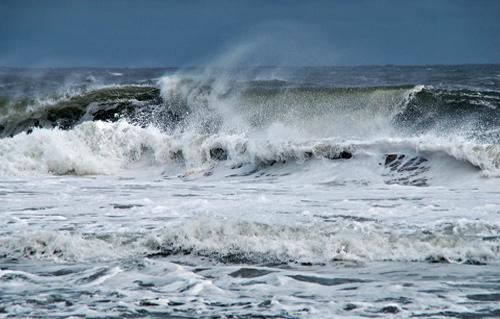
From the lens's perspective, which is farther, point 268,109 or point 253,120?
point 268,109

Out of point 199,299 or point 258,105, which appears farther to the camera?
point 258,105

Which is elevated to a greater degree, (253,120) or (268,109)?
(268,109)

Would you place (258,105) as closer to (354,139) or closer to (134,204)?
(354,139)

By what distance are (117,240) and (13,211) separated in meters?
2.48

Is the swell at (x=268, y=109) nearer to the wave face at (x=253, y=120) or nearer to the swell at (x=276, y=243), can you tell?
the wave face at (x=253, y=120)

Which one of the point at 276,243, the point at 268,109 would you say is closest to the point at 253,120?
the point at 268,109

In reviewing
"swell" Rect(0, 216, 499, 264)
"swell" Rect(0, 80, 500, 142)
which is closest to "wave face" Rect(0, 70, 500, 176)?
"swell" Rect(0, 80, 500, 142)

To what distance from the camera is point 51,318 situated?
5.45m

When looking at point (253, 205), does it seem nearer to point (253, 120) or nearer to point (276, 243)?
point (276, 243)

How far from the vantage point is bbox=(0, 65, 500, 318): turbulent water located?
19.5ft

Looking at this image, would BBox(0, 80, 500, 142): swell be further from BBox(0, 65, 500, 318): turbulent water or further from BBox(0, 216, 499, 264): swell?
BBox(0, 216, 499, 264): swell

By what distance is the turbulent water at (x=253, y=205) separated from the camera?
596 cm

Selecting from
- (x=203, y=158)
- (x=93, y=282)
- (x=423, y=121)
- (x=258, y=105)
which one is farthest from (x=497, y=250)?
(x=258, y=105)

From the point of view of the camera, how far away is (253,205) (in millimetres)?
9656
